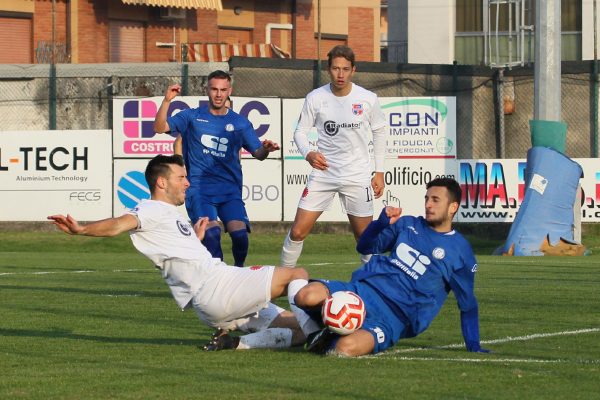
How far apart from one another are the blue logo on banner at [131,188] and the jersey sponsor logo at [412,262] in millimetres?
18508

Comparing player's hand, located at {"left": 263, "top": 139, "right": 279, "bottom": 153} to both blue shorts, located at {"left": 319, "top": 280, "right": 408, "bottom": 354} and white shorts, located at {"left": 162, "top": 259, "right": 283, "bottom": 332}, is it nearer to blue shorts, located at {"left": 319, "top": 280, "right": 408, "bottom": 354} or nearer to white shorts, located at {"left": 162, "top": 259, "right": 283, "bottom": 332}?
white shorts, located at {"left": 162, "top": 259, "right": 283, "bottom": 332}

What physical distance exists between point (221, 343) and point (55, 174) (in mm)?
18830

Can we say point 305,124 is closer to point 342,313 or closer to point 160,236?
point 160,236

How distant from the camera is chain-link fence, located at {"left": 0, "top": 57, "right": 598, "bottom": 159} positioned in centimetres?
2877

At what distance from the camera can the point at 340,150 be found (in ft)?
42.7

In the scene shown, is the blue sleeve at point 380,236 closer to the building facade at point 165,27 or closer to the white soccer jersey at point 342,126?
the white soccer jersey at point 342,126

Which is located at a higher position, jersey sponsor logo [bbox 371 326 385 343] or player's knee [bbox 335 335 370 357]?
jersey sponsor logo [bbox 371 326 385 343]

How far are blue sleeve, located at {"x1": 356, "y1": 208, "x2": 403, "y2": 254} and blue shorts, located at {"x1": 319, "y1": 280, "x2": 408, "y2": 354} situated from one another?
0.31 m

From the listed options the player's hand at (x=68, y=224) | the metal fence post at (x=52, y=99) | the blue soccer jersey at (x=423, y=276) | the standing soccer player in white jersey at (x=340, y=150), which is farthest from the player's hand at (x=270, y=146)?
the metal fence post at (x=52, y=99)

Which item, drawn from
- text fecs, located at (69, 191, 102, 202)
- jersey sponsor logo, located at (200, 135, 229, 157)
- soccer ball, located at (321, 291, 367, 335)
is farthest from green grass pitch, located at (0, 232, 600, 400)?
text fecs, located at (69, 191, 102, 202)

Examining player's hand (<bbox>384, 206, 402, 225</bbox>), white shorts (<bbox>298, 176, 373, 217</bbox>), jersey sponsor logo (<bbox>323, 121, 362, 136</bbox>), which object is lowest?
player's hand (<bbox>384, 206, 402, 225</bbox>)

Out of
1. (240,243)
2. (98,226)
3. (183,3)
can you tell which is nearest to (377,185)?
(240,243)

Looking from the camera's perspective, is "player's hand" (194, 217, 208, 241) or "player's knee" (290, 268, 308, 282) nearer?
"player's knee" (290, 268, 308, 282)

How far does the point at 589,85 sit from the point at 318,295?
70.0ft
